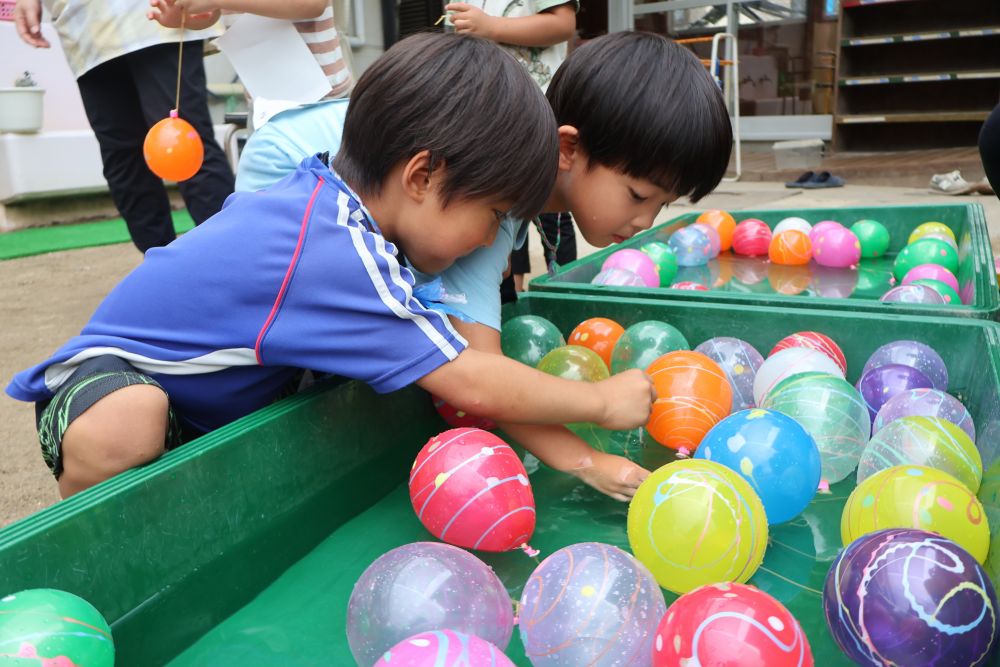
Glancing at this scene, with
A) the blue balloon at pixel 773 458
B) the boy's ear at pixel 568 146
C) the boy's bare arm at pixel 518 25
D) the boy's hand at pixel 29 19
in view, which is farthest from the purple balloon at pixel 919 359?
the boy's hand at pixel 29 19

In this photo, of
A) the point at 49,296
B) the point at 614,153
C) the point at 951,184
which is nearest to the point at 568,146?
the point at 614,153

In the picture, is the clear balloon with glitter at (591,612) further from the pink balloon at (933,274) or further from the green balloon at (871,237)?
the green balloon at (871,237)

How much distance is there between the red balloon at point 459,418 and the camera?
1.64 metres

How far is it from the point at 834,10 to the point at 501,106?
7714 mm

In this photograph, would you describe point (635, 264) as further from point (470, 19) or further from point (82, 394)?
point (82, 394)

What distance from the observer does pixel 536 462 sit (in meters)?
1.62

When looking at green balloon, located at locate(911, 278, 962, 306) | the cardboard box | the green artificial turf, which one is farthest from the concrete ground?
the cardboard box

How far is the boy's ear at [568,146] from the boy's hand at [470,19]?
0.63 metres

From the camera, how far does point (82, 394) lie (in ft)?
4.06

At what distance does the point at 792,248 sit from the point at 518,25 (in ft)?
4.90

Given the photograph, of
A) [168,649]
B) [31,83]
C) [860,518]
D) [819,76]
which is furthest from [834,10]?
[168,649]

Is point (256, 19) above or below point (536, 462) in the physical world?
above

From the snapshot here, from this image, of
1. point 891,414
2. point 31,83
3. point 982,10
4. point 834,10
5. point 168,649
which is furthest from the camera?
point 834,10

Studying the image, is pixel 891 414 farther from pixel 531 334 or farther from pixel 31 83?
pixel 31 83
